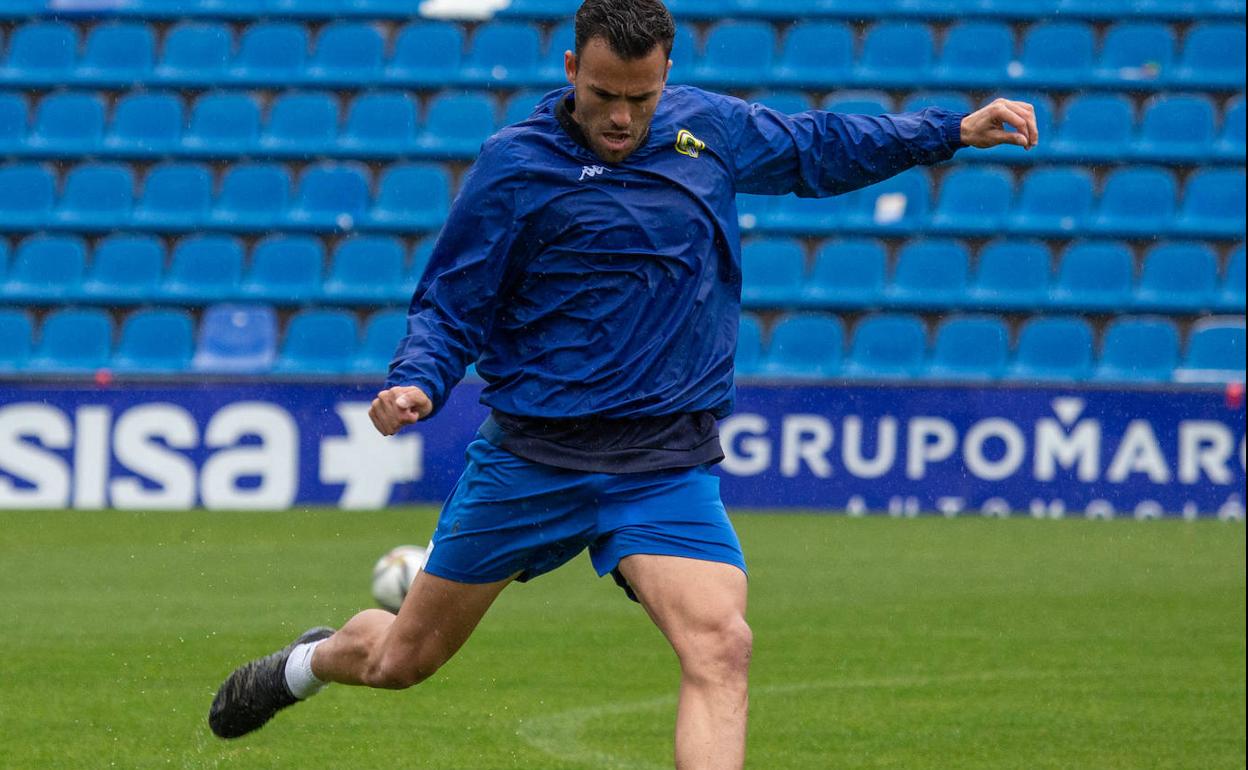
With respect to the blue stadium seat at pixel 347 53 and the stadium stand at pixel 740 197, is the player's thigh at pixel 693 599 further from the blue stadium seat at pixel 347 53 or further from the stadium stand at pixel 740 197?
the blue stadium seat at pixel 347 53

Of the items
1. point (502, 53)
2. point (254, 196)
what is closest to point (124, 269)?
point (254, 196)

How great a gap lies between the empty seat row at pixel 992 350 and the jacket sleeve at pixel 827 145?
382 inches

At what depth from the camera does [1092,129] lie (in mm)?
16500

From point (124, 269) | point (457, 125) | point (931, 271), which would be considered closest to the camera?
point (931, 271)

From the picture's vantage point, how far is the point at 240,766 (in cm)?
596

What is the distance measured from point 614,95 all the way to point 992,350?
1117 centimetres

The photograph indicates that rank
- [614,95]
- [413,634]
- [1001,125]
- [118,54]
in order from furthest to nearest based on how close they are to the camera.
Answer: [118,54] < [413,634] < [1001,125] < [614,95]

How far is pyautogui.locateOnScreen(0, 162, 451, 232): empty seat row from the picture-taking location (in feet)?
55.1

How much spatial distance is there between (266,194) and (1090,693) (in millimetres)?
11262

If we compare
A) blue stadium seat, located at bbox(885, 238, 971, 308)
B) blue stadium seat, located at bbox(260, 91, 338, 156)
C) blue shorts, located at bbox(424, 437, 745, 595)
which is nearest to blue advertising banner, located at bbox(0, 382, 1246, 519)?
blue stadium seat, located at bbox(885, 238, 971, 308)

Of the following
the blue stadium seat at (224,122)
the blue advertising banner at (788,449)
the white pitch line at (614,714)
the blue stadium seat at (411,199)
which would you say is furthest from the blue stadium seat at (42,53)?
the white pitch line at (614,714)

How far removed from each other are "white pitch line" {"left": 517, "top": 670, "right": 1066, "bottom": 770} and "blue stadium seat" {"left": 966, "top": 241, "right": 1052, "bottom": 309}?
7.93m

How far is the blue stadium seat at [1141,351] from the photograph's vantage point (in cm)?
1492

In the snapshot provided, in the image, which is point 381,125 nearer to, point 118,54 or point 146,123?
point 146,123
